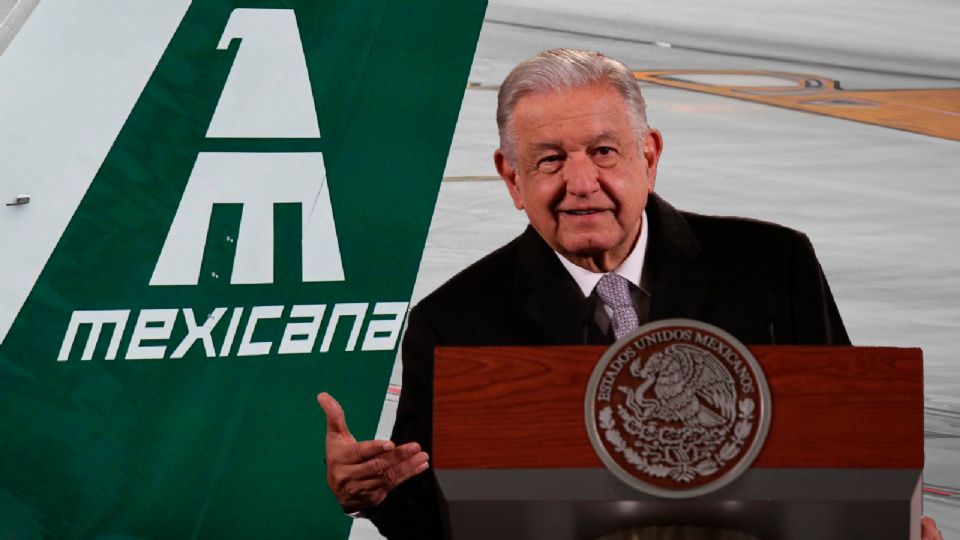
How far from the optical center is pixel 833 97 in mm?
9789

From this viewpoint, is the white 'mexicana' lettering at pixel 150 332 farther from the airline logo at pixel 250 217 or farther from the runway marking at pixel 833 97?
the runway marking at pixel 833 97

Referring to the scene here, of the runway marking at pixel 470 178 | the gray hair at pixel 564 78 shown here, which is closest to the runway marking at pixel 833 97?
the runway marking at pixel 470 178

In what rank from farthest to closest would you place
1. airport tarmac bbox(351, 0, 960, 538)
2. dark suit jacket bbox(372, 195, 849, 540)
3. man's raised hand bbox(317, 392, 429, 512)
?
1. airport tarmac bbox(351, 0, 960, 538)
2. dark suit jacket bbox(372, 195, 849, 540)
3. man's raised hand bbox(317, 392, 429, 512)

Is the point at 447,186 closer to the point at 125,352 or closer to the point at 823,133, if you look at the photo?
the point at 823,133

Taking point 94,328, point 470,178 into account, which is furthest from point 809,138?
point 94,328

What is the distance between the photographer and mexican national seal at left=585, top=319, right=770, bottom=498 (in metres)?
1.76

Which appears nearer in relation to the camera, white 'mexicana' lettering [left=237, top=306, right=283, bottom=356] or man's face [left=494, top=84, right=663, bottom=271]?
man's face [left=494, top=84, right=663, bottom=271]

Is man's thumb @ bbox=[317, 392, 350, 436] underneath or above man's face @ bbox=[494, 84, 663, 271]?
underneath

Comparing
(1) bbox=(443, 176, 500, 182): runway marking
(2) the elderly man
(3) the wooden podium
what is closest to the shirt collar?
(2) the elderly man

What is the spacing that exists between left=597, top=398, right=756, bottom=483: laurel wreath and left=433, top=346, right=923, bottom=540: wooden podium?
26 mm

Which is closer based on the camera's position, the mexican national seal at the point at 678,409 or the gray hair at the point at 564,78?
the mexican national seal at the point at 678,409

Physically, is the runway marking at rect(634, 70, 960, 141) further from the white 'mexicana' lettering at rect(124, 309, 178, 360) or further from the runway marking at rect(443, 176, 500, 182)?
the white 'mexicana' lettering at rect(124, 309, 178, 360)

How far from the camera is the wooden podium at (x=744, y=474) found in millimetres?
1781

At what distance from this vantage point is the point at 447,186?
27.8 feet
